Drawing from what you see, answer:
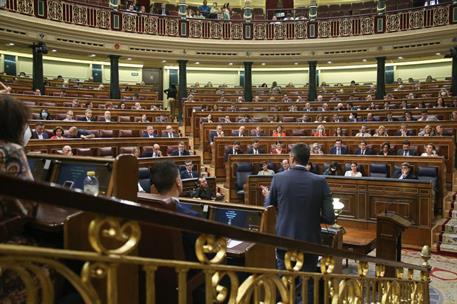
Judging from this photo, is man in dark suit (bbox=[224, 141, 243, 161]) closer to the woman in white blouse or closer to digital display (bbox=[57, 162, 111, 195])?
the woman in white blouse

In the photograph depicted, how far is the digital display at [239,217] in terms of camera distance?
277 centimetres

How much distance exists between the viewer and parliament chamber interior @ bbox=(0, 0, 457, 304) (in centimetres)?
106

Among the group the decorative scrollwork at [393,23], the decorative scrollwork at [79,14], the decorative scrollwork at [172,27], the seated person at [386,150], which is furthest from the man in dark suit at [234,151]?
the decorative scrollwork at [393,23]

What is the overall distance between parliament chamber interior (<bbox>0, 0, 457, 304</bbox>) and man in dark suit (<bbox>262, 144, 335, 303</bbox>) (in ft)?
0.03

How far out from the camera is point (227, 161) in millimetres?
8195

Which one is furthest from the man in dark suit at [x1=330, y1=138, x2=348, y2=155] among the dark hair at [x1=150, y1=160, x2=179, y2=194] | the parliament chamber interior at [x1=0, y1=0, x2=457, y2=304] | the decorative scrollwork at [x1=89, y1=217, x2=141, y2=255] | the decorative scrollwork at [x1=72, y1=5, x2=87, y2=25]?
the decorative scrollwork at [x1=72, y1=5, x2=87, y2=25]

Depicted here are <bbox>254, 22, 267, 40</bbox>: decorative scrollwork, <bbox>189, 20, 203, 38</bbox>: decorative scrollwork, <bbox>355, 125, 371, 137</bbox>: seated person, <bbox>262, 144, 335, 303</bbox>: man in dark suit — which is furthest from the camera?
<bbox>254, 22, 267, 40</bbox>: decorative scrollwork

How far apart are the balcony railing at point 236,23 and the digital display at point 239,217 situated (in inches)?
439

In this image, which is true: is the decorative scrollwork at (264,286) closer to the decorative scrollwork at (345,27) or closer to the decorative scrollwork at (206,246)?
the decorative scrollwork at (206,246)

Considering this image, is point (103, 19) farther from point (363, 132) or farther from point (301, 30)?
point (363, 132)

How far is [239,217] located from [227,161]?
5373 mm

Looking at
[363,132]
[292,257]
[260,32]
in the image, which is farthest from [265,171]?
[260,32]

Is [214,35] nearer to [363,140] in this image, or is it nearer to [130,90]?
[130,90]

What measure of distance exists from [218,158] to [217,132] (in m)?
0.90
